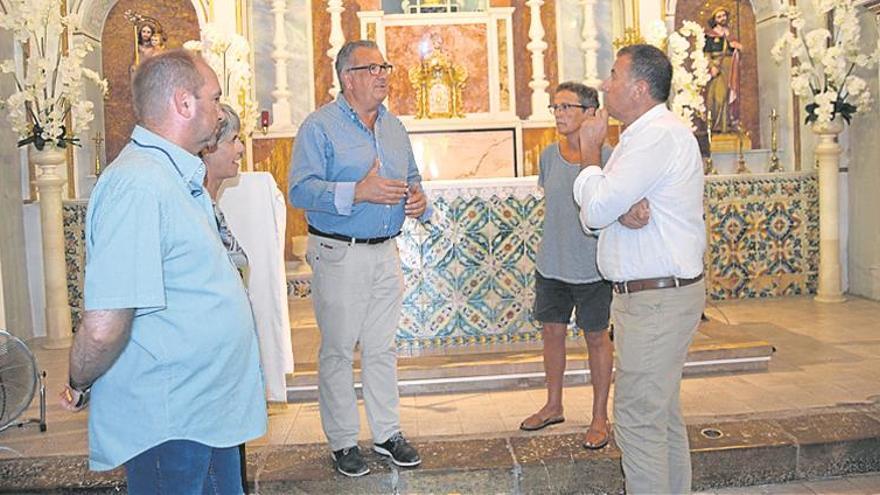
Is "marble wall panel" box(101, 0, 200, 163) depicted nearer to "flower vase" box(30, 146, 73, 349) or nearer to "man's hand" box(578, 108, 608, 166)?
"flower vase" box(30, 146, 73, 349)

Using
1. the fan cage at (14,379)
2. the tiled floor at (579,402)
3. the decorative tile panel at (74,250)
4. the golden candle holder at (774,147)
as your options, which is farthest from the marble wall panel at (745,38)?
the fan cage at (14,379)

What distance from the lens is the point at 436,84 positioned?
9711 mm

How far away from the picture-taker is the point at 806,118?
8227 millimetres

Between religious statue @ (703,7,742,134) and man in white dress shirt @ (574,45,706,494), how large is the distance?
685 centimetres

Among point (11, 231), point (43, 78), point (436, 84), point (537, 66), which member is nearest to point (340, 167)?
point (43, 78)

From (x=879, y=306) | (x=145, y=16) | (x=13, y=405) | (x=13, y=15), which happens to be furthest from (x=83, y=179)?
(x=879, y=306)

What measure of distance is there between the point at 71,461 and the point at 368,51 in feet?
7.23

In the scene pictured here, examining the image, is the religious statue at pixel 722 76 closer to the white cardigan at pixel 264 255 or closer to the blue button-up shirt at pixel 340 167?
the white cardigan at pixel 264 255

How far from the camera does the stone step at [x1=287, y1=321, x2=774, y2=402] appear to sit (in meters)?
5.31

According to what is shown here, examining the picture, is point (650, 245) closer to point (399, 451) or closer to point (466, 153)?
point (399, 451)

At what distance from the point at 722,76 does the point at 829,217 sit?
6.90 feet

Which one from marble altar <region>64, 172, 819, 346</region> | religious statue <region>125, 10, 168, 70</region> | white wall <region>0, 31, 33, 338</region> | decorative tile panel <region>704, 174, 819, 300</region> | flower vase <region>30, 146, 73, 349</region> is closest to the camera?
marble altar <region>64, 172, 819, 346</region>

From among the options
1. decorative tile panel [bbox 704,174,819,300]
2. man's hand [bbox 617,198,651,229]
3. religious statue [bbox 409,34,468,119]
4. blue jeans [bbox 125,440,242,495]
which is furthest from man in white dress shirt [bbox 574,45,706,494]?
religious statue [bbox 409,34,468,119]

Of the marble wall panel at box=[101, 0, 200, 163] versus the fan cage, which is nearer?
the fan cage
